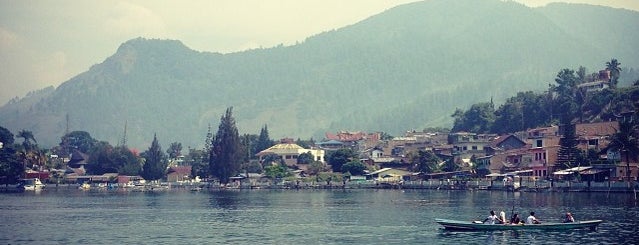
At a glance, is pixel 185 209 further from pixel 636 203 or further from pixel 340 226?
pixel 636 203

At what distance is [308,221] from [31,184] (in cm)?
10826

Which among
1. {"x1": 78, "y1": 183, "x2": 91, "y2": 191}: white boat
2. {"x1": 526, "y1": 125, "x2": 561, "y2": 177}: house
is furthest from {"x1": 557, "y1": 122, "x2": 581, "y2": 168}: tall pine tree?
{"x1": 78, "y1": 183, "x2": 91, "y2": 191}: white boat

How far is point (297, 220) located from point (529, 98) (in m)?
109

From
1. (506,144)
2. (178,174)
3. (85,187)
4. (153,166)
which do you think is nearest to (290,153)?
(178,174)

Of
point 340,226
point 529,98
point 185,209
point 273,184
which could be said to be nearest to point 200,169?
point 273,184

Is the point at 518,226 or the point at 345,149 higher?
the point at 345,149

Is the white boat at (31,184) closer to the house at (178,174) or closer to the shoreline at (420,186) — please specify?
the shoreline at (420,186)

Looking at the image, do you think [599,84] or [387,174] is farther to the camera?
[599,84]

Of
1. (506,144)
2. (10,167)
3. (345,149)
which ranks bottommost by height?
(10,167)

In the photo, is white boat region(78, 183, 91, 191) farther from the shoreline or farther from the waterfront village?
the shoreline

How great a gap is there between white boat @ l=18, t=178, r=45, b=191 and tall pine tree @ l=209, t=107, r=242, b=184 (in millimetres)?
36714

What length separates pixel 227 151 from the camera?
502 ft

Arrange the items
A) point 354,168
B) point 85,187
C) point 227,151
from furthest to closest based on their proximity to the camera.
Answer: point 85,187, point 354,168, point 227,151

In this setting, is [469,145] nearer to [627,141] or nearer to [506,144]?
[506,144]
